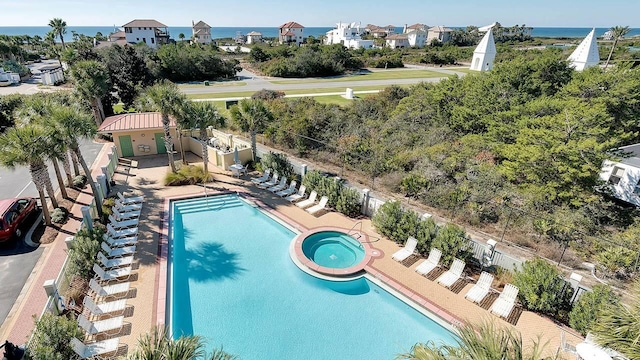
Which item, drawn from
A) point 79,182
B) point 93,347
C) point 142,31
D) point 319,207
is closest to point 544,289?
point 319,207

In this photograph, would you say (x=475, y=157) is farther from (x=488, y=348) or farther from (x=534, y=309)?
(x=488, y=348)

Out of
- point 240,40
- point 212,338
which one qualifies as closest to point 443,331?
point 212,338

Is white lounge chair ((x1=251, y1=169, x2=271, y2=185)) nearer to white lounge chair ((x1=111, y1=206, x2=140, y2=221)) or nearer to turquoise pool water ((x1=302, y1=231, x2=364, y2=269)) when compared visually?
turquoise pool water ((x1=302, y1=231, x2=364, y2=269))

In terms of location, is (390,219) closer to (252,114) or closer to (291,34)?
(252,114)

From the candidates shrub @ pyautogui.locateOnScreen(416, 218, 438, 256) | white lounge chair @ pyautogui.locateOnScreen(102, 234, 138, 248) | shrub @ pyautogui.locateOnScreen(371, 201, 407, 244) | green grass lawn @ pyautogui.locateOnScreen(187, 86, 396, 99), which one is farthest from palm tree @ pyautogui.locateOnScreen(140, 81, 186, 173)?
green grass lawn @ pyautogui.locateOnScreen(187, 86, 396, 99)

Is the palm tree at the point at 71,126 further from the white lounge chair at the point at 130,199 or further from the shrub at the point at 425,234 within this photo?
the shrub at the point at 425,234

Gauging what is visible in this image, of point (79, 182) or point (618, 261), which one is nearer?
point (618, 261)
